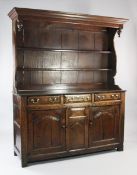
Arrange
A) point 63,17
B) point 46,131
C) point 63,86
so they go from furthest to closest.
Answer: point 63,86 < point 63,17 < point 46,131

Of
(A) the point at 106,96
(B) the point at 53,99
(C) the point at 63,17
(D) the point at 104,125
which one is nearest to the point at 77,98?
(B) the point at 53,99

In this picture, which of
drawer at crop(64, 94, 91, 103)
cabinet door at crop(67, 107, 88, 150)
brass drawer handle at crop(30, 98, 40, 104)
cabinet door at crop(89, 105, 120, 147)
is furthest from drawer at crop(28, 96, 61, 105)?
cabinet door at crop(89, 105, 120, 147)

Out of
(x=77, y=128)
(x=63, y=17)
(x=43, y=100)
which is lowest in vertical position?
(x=77, y=128)

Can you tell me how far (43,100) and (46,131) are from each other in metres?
0.43

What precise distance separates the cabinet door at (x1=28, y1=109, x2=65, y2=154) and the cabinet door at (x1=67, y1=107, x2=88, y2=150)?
0.09 metres

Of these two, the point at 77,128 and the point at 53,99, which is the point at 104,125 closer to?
the point at 77,128

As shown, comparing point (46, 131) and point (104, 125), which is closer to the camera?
point (46, 131)

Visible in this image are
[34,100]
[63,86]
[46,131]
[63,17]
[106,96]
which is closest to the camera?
[34,100]

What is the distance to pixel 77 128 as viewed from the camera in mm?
3629

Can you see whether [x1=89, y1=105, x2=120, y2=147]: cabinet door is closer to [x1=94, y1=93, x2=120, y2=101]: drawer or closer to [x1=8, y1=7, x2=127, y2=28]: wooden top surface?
[x1=94, y1=93, x2=120, y2=101]: drawer

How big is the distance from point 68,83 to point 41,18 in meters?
1.16
